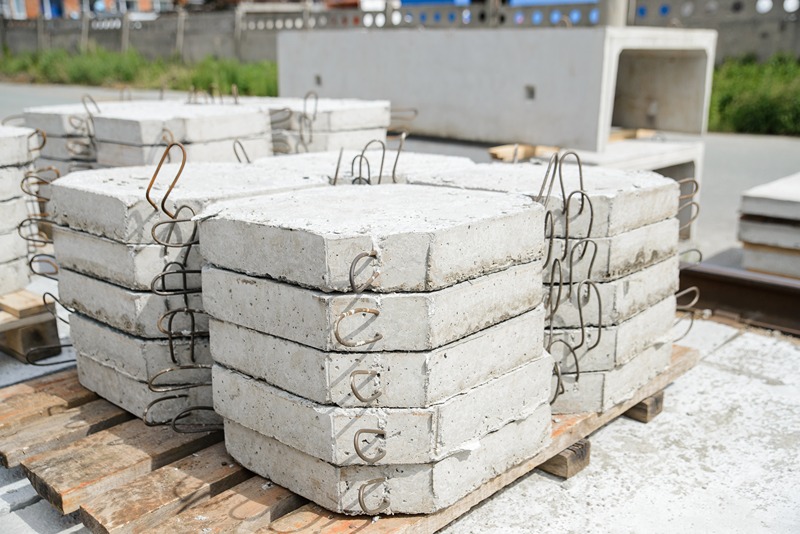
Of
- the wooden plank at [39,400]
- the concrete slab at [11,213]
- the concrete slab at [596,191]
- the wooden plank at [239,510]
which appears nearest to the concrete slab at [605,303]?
the concrete slab at [596,191]

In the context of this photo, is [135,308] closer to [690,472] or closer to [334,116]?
[690,472]

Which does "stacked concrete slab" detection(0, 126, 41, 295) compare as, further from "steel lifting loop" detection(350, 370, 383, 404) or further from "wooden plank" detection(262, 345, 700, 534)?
"steel lifting loop" detection(350, 370, 383, 404)

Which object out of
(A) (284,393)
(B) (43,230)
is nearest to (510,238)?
(A) (284,393)

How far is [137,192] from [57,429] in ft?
3.47

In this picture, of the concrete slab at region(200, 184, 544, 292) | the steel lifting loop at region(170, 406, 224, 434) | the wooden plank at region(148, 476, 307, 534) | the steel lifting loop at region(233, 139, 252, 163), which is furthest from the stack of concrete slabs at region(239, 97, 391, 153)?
the wooden plank at region(148, 476, 307, 534)

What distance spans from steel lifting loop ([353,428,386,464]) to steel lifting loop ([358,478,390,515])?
0.31 ft

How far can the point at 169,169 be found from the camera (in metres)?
3.81

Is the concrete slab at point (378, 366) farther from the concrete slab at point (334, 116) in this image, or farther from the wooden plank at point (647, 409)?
the concrete slab at point (334, 116)

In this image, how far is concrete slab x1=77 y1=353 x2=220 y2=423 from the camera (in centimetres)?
327

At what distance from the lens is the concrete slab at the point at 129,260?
3113 millimetres

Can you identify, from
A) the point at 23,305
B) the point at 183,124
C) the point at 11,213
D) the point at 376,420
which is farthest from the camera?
the point at 183,124

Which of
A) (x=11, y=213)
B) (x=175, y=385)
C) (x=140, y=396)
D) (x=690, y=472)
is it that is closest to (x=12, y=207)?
(x=11, y=213)

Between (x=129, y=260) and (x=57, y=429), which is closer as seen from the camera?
(x=129, y=260)

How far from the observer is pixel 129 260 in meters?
3.12
